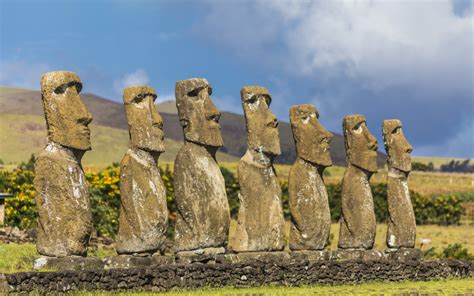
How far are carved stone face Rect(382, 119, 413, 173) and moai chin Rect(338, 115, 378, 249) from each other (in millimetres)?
1278

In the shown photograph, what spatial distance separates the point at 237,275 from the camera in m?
20.1

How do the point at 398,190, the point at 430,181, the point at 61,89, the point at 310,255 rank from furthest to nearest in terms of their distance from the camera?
the point at 430,181, the point at 398,190, the point at 310,255, the point at 61,89

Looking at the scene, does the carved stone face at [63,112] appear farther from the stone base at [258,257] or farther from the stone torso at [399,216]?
the stone torso at [399,216]

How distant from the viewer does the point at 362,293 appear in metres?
20.3

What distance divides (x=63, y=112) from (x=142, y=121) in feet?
6.90

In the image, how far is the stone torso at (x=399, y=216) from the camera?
25.0 metres

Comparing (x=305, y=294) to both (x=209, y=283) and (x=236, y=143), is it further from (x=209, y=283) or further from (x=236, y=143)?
(x=236, y=143)

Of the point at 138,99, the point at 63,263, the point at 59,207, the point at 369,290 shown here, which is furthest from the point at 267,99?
the point at 63,263

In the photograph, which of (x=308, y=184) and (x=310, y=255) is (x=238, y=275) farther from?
(x=308, y=184)

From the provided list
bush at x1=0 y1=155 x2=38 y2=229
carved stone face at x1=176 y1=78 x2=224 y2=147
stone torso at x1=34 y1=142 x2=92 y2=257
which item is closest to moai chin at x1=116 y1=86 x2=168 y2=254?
carved stone face at x1=176 y1=78 x2=224 y2=147

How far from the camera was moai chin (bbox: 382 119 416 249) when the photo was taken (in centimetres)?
2508

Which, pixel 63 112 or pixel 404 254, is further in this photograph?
pixel 404 254

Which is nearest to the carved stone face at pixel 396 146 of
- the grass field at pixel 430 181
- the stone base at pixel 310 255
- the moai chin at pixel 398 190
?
the moai chin at pixel 398 190

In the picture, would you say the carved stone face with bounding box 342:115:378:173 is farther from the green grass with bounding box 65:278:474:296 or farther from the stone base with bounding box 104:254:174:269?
the stone base with bounding box 104:254:174:269
